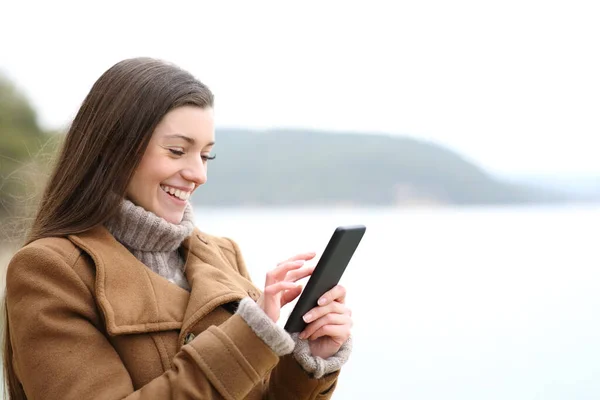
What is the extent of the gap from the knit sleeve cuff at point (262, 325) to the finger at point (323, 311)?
11cm

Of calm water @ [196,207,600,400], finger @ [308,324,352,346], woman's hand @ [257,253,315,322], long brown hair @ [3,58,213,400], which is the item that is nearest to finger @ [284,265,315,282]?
woman's hand @ [257,253,315,322]

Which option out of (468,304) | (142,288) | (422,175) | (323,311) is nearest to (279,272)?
(323,311)

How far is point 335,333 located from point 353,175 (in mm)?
12153

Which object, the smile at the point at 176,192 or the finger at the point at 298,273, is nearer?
the finger at the point at 298,273

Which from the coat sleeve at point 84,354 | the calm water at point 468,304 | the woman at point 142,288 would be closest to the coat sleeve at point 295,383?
the woman at point 142,288

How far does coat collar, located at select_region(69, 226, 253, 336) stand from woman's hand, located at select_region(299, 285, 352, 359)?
6.1 inches

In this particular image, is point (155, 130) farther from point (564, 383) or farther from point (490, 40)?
point (490, 40)

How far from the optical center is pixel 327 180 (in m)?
12.0

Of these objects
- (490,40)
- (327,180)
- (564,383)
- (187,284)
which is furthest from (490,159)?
(187,284)

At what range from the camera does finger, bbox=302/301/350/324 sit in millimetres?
1208

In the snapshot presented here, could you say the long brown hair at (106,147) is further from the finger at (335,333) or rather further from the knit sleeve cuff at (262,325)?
the finger at (335,333)

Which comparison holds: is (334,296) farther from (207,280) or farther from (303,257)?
(207,280)

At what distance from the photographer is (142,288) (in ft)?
3.94

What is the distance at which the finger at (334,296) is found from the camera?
4.00 ft
